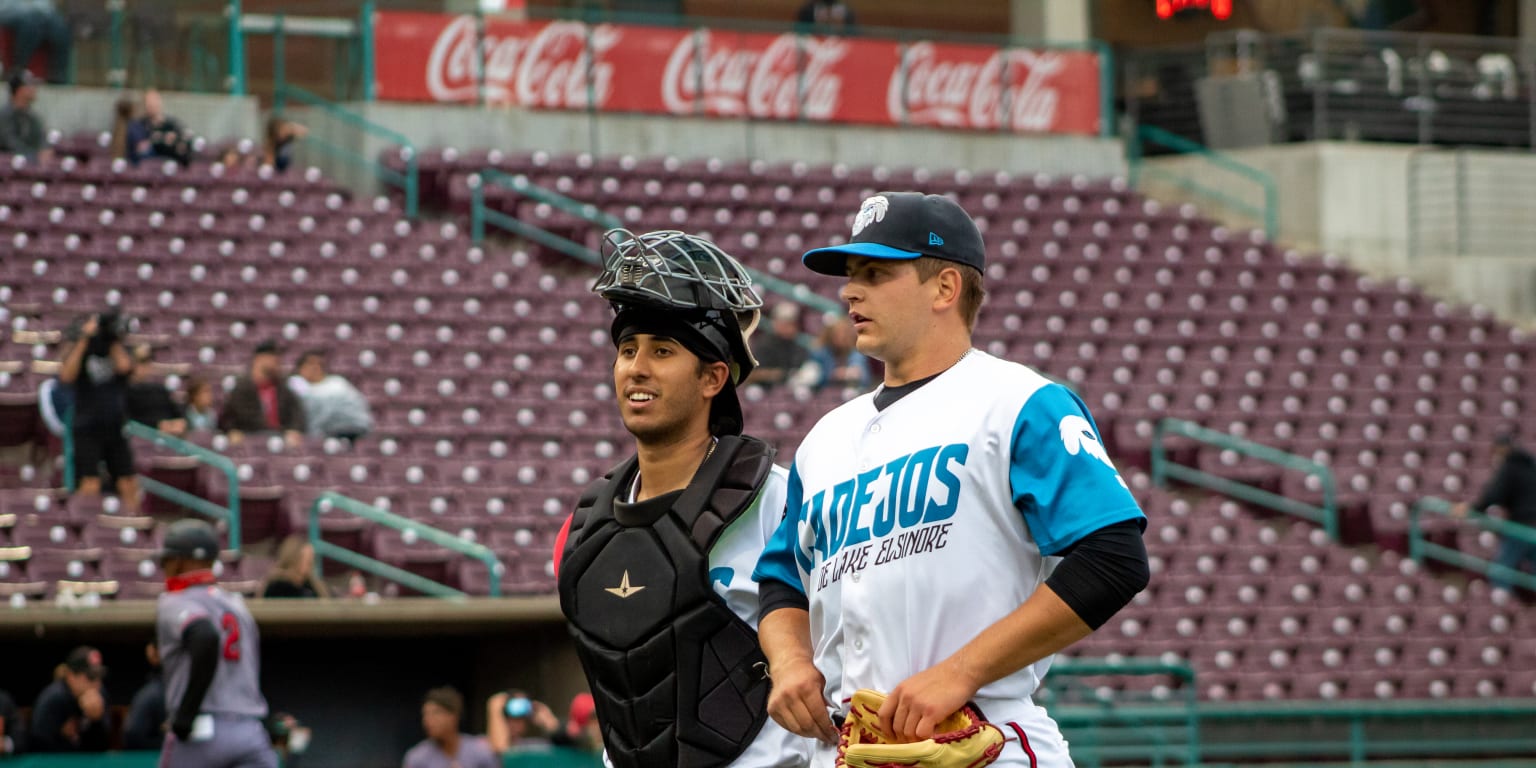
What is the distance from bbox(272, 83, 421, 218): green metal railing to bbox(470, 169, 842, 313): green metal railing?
0.52 metres

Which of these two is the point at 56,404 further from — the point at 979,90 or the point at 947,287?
the point at 979,90

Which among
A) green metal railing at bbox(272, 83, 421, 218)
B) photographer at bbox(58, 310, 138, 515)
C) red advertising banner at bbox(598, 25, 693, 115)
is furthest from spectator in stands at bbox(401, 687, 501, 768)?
red advertising banner at bbox(598, 25, 693, 115)

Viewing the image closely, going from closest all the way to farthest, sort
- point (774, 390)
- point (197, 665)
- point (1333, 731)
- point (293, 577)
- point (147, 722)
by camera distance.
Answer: point (197, 665)
point (147, 722)
point (293, 577)
point (1333, 731)
point (774, 390)

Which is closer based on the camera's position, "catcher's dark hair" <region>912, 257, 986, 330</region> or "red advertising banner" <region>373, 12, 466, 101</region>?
"catcher's dark hair" <region>912, 257, 986, 330</region>

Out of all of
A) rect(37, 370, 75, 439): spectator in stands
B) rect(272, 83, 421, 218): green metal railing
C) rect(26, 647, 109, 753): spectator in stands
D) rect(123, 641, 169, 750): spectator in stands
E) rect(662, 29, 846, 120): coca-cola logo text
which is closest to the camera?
rect(123, 641, 169, 750): spectator in stands

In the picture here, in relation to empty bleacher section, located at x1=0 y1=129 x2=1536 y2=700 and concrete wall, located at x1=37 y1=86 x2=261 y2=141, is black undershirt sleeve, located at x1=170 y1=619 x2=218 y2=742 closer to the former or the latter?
empty bleacher section, located at x1=0 y1=129 x2=1536 y2=700

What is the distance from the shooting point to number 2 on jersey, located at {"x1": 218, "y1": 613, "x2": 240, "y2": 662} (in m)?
7.96

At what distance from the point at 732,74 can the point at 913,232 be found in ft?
55.8

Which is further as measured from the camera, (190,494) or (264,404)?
(264,404)

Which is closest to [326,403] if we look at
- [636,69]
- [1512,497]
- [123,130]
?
[123,130]

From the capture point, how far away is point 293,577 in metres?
10.7

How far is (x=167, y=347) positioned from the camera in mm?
14320

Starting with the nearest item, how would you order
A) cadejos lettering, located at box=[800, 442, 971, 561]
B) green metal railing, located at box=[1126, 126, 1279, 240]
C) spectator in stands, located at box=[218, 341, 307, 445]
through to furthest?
1. cadejos lettering, located at box=[800, 442, 971, 561]
2. spectator in stands, located at box=[218, 341, 307, 445]
3. green metal railing, located at box=[1126, 126, 1279, 240]

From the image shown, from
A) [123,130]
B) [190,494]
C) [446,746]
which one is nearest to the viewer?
[446,746]
